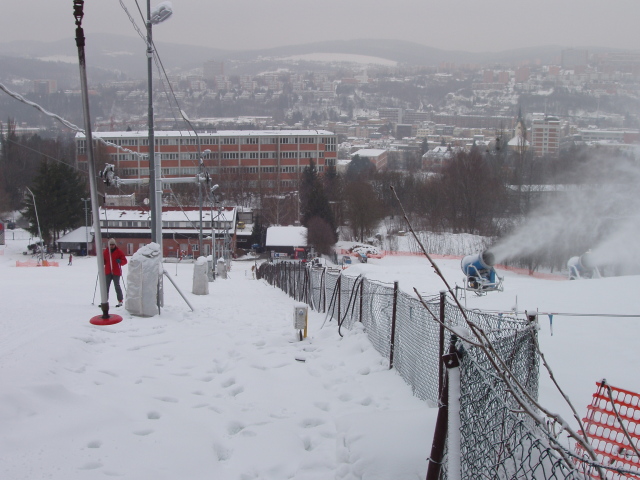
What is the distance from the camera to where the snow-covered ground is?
17.1 ft

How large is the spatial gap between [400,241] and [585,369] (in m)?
55.7

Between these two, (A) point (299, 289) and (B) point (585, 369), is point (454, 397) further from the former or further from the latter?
(A) point (299, 289)

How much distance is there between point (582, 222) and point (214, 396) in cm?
4572

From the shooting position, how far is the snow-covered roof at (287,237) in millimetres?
60188

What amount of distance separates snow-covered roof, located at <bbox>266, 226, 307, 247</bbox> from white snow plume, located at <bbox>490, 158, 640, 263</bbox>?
20114 mm

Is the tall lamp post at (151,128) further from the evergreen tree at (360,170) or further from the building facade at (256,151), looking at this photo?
the building facade at (256,151)

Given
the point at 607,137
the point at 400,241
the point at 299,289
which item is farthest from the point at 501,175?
the point at 607,137

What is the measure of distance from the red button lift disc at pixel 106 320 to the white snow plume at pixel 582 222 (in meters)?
28.7

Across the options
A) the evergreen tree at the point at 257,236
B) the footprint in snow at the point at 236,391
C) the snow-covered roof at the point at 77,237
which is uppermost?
the footprint in snow at the point at 236,391

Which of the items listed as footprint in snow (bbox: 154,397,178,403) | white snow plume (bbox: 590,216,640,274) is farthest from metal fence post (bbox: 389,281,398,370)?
white snow plume (bbox: 590,216,640,274)

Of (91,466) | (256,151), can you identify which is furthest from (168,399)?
(256,151)

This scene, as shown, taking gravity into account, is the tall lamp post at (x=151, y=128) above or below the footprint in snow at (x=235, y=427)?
above

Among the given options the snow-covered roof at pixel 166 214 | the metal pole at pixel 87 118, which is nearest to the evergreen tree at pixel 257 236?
the snow-covered roof at pixel 166 214

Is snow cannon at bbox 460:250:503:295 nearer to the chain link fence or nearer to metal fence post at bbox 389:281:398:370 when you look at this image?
the chain link fence
